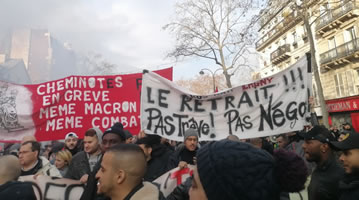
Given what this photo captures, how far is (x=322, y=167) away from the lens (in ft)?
8.85

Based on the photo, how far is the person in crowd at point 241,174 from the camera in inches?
37.6

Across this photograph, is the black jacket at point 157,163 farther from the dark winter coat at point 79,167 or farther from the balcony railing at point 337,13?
the balcony railing at point 337,13

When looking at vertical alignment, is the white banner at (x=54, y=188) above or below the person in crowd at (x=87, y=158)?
below

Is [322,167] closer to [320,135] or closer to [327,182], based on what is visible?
Answer: [327,182]

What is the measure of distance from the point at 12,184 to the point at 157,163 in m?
1.80

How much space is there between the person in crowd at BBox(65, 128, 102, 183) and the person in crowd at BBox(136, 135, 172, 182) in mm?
581

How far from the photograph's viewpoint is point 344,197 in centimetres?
197

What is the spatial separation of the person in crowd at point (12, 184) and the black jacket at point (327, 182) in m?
2.68

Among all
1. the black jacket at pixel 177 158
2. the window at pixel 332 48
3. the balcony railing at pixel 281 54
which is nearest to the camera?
the black jacket at pixel 177 158

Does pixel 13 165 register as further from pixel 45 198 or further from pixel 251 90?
pixel 251 90

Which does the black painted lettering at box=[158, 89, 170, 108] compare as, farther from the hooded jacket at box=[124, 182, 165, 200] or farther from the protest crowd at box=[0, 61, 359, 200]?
the hooded jacket at box=[124, 182, 165, 200]

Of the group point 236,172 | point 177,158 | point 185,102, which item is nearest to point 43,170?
point 177,158

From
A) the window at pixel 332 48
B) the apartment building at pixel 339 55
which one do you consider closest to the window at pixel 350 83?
the apartment building at pixel 339 55

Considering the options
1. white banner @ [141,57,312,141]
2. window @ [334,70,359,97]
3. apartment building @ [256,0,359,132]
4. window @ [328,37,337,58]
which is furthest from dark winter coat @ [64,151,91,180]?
window @ [328,37,337,58]
